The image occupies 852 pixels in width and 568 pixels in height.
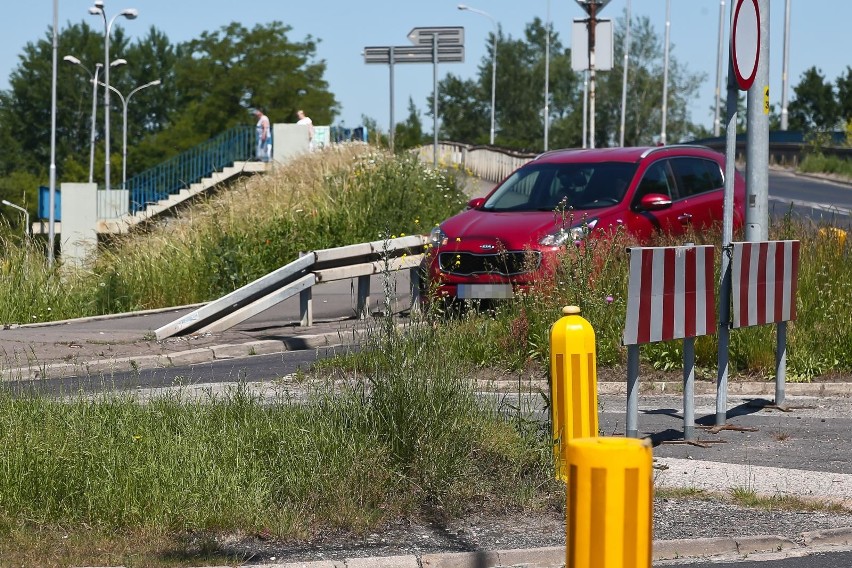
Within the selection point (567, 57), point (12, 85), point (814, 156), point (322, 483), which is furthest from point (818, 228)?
point (567, 57)

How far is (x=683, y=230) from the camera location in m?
14.8

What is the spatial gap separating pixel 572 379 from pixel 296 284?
7.93m

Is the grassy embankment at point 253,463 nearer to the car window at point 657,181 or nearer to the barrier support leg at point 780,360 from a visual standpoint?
the barrier support leg at point 780,360

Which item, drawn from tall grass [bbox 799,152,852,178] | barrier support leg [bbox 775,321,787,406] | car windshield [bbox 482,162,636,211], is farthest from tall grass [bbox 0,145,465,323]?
tall grass [bbox 799,152,852,178]

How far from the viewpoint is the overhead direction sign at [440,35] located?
854 inches

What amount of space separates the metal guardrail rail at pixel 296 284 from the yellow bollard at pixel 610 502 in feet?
33.4

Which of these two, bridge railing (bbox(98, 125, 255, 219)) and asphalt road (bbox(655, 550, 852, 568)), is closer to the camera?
asphalt road (bbox(655, 550, 852, 568))

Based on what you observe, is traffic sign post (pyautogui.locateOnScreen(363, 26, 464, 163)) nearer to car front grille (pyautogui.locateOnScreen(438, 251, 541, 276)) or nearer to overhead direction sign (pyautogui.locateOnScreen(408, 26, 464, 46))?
overhead direction sign (pyautogui.locateOnScreen(408, 26, 464, 46))

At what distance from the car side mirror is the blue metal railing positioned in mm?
22153

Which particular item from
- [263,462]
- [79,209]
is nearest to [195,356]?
[263,462]

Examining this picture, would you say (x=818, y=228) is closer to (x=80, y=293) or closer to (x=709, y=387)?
(x=709, y=387)

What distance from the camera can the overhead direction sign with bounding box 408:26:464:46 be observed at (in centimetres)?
2169

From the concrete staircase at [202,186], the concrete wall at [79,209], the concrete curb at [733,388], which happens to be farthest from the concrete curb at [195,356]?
the concrete wall at [79,209]

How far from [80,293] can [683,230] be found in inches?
324
